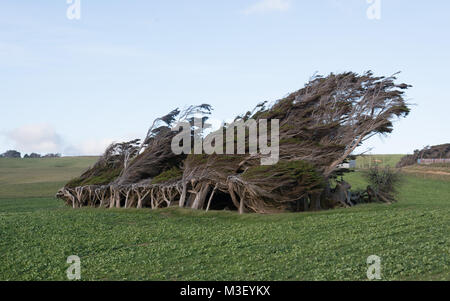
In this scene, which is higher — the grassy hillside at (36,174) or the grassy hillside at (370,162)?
the grassy hillside at (370,162)

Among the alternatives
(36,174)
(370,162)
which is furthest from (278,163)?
(36,174)

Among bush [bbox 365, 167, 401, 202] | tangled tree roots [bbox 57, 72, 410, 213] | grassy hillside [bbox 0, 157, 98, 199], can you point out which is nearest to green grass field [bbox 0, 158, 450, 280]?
tangled tree roots [bbox 57, 72, 410, 213]

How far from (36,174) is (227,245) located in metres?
91.9

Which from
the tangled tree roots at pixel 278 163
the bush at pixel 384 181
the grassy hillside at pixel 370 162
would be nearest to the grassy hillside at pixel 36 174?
the tangled tree roots at pixel 278 163

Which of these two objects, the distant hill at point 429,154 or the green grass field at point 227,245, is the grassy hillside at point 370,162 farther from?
the green grass field at point 227,245

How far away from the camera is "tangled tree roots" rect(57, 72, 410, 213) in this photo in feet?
93.2

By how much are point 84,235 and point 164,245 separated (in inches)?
224

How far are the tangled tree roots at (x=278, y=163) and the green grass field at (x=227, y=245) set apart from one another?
195 cm

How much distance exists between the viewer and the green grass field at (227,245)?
14391 millimetres

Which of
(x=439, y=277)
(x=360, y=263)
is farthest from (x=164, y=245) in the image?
(x=439, y=277)

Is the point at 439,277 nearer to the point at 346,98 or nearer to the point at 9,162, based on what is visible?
the point at 346,98

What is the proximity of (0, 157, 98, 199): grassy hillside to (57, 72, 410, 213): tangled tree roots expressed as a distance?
2425cm
